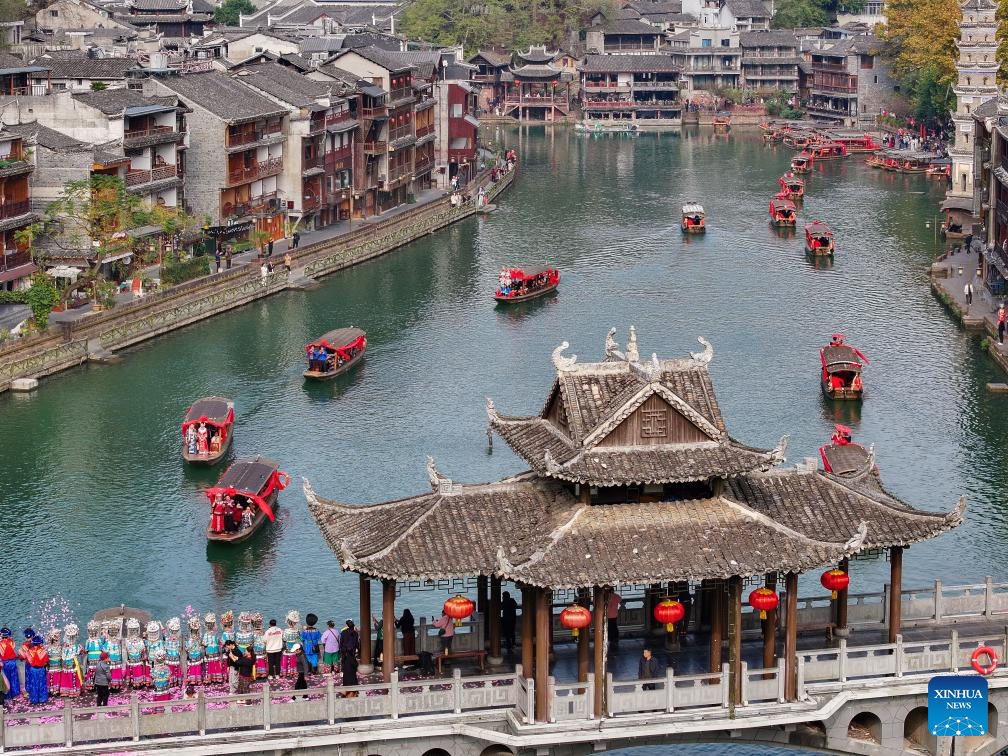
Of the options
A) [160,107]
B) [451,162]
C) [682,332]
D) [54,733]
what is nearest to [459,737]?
[54,733]

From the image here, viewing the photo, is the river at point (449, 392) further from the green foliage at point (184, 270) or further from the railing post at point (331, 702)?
the railing post at point (331, 702)

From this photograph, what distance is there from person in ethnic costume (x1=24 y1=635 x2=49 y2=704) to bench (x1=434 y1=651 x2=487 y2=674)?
9.22 meters

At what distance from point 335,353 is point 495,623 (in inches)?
2016

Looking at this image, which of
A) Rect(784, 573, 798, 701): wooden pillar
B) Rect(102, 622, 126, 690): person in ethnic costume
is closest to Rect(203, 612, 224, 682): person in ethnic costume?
Rect(102, 622, 126, 690): person in ethnic costume

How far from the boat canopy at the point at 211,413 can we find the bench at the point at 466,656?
36.3 meters

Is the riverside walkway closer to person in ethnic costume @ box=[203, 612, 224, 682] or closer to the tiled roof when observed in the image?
person in ethnic costume @ box=[203, 612, 224, 682]

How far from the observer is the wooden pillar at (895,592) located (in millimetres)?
50125

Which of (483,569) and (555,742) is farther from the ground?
(483,569)

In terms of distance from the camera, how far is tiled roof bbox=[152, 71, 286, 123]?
127 metres

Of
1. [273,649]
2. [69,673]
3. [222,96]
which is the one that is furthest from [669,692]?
[222,96]

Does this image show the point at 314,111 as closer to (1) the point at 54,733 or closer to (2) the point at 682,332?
(2) the point at 682,332

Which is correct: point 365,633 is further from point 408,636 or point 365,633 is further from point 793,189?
point 793,189

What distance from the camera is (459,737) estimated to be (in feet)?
155

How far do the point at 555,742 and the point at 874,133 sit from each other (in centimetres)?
16029
